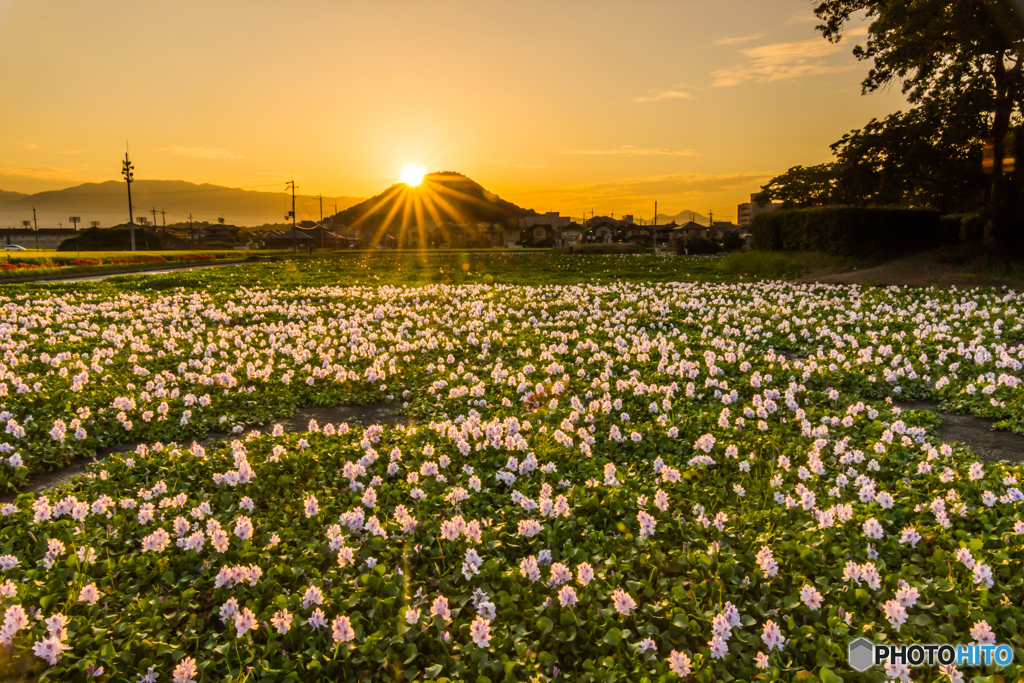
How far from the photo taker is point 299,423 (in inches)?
289

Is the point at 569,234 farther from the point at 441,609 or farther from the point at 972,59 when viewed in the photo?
the point at 441,609

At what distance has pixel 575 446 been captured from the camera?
235 inches

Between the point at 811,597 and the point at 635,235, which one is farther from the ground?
the point at 635,235

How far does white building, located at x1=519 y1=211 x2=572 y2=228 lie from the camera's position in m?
153

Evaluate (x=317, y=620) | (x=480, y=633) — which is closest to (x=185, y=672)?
(x=317, y=620)

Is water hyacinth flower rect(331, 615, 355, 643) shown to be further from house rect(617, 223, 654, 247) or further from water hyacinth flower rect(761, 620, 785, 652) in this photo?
house rect(617, 223, 654, 247)

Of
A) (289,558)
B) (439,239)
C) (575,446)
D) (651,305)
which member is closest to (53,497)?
(289,558)

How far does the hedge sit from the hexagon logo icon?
85.9 ft

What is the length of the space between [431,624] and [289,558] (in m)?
1.26

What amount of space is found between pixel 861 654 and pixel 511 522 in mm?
2408

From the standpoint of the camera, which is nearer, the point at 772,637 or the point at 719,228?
the point at 772,637

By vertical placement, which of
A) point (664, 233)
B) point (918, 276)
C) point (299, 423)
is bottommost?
point (299, 423)

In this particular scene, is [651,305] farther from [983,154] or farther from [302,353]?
[983,154]

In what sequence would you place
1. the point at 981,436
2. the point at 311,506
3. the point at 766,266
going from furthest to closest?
1. the point at 766,266
2. the point at 981,436
3. the point at 311,506
